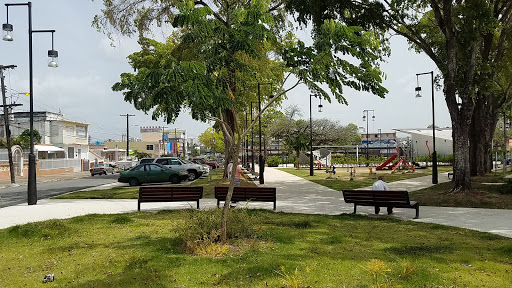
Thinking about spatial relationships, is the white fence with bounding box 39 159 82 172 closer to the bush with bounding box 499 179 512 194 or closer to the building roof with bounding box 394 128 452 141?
the bush with bounding box 499 179 512 194

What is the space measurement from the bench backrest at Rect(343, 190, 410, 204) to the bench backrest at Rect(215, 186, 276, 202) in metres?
2.35

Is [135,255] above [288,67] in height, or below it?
below

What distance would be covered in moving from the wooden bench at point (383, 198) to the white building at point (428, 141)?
4875 cm

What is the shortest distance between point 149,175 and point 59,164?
28.5m

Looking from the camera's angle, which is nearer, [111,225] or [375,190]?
[111,225]

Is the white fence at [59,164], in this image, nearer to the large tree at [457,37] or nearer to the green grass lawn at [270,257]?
the large tree at [457,37]

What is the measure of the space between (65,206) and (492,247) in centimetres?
1378

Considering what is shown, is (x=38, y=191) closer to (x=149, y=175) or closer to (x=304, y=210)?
(x=149, y=175)

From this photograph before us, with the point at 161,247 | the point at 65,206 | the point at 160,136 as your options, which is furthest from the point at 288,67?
the point at 160,136

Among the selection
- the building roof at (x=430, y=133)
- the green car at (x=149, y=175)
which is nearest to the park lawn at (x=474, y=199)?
the green car at (x=149, y=175)

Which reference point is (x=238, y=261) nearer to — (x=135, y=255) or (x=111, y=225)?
(x=135, y=255)

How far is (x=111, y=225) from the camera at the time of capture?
9.97m

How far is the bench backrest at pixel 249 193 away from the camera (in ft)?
41.9

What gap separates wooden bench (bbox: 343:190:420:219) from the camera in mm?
11234
